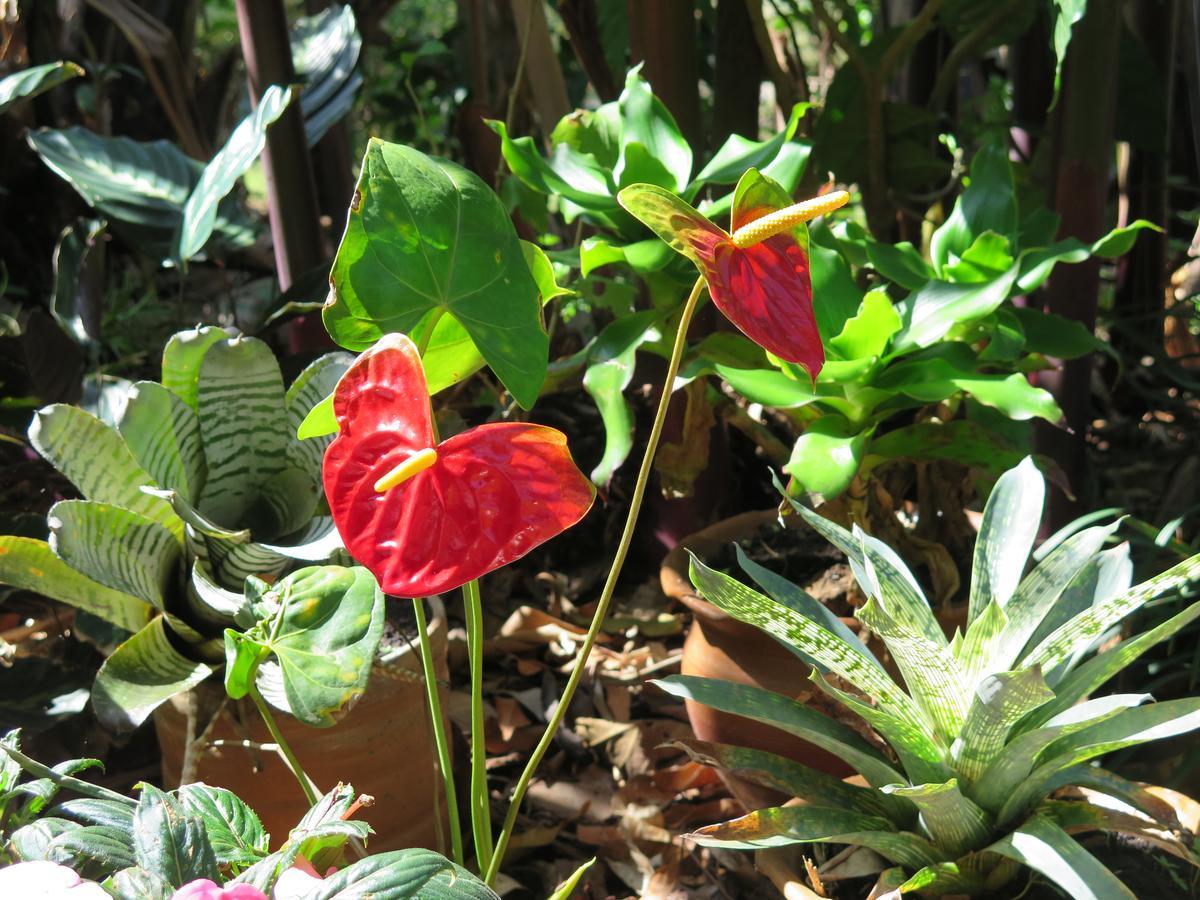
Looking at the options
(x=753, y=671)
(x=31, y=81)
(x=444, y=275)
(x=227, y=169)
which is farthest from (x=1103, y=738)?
(x=31, y=81)

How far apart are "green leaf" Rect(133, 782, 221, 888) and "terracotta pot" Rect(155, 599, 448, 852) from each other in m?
0.29

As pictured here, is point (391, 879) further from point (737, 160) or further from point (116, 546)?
point (737, 160)

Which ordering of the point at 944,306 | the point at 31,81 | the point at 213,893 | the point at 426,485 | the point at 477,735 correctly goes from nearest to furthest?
1. the point at 213,893
2. the point at 426,485
3. the point at 477,735
4. the point at 944,306
5. the point at 31,81

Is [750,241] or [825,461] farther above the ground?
[750,241]

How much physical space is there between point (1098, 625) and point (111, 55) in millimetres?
1770

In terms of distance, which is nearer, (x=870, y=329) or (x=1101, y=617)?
(x=1101, y=617)

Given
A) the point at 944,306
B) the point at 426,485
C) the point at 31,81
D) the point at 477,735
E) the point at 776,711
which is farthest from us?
the point at 31,81

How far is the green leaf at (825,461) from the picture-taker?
0.78 metres

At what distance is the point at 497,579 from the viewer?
138 cm

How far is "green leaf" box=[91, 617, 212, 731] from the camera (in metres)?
0.72

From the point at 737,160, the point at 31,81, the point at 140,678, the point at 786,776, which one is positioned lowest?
the point at 786,776

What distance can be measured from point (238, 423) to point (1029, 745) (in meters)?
0.61

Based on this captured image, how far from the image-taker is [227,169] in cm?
103

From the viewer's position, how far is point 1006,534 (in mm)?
813
